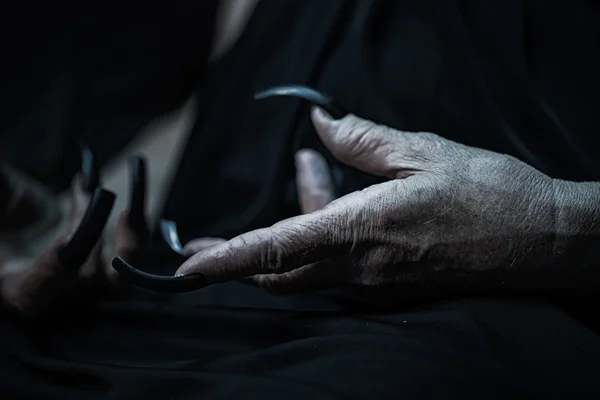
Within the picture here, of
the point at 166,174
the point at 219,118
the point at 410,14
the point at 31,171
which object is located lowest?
the point at 166,174

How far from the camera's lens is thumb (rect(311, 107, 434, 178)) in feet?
1.81

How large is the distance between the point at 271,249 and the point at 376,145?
15 cm

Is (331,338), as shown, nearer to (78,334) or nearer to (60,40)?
(78,334)

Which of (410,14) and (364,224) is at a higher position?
(410,14)

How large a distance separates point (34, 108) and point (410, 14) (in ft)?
1.94

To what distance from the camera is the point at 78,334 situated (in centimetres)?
62

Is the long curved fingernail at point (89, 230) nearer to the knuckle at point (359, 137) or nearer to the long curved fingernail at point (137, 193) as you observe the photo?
the long curved fingernail at point (137, 193)

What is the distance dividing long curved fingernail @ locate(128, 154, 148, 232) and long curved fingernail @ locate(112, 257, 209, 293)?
0.59 ft

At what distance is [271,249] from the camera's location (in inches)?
19.7

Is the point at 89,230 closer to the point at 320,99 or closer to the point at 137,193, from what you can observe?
the point at 137,193

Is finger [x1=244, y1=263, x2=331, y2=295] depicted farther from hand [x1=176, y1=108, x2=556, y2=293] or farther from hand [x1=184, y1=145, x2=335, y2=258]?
hand [x1=184, y1=145, x2=335, y2=258]

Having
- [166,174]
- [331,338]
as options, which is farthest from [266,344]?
[166,174]

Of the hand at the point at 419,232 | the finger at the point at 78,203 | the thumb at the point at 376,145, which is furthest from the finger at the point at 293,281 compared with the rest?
the finger at the point at 78,203

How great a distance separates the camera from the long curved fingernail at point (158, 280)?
0.49 meters
